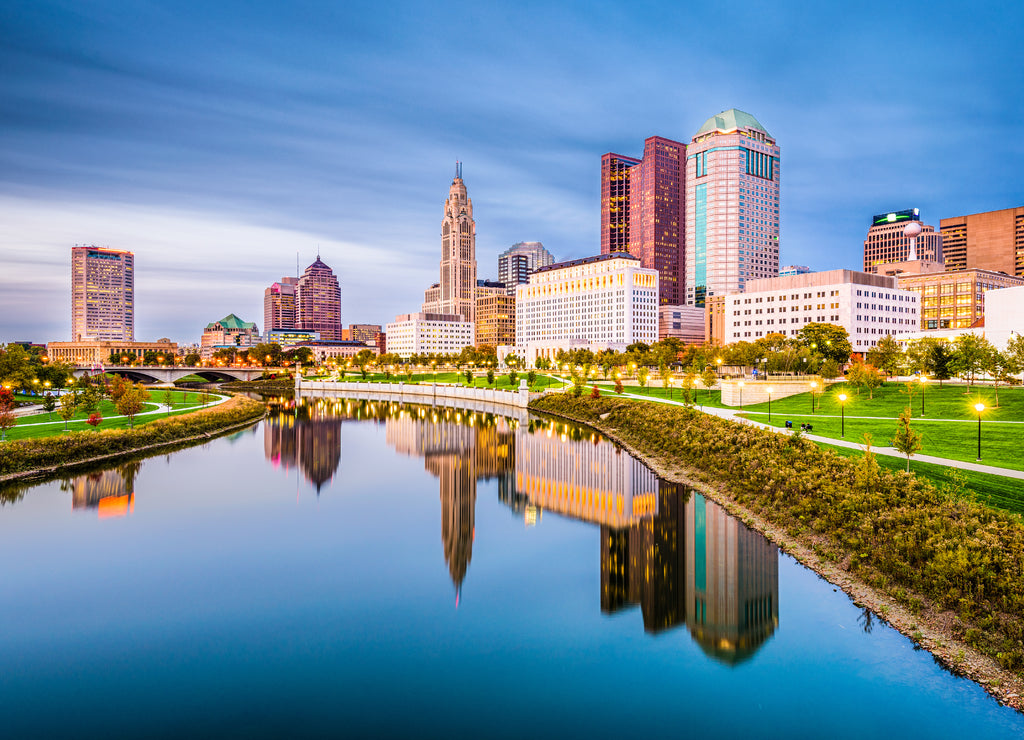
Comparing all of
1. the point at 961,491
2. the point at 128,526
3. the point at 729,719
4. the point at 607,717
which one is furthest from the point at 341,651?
the point at 961,491

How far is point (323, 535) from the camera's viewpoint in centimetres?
2775

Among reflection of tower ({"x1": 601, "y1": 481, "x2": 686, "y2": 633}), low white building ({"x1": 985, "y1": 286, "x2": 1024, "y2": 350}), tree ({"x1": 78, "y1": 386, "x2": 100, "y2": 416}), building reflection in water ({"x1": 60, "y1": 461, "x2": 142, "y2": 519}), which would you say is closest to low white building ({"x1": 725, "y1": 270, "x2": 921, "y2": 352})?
low white building ({"x1": 985, "y1": 286, "x2": 1024, "y2": 350})

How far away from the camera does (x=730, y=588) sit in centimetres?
2047

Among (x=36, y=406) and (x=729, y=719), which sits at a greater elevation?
(x=36, y=406)

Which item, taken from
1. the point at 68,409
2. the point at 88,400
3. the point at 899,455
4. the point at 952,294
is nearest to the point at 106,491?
the point at 68,409

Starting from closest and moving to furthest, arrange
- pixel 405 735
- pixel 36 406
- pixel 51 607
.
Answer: pixel 405 735 < pixel 51 607 < pixel 36 406

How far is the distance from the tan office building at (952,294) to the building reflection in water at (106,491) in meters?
203

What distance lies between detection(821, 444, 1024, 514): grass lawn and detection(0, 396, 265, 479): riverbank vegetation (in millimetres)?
49563

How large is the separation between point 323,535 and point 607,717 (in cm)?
1798

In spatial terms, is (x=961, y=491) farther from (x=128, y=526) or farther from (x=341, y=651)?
(x=128, y=526)

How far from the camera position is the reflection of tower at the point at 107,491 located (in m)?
31.4

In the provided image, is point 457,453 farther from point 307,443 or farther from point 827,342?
point 827,342

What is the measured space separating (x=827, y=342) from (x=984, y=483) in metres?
70.3

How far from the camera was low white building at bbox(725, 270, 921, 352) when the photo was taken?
13438 cm
